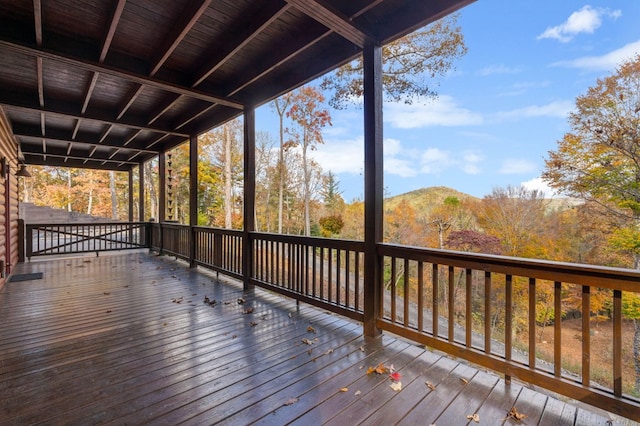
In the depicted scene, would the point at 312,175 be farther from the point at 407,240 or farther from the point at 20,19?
the point at 20,19

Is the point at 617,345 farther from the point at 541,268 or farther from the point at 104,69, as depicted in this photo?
the point at 104,69

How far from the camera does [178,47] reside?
366 centimetres

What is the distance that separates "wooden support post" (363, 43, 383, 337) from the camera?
9.62 ft

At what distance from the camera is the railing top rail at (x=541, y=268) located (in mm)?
1669

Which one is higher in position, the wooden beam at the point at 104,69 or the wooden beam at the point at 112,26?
the wooden beam at the point at 112,26

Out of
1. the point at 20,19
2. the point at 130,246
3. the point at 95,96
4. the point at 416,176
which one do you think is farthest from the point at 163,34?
the point at 416,176

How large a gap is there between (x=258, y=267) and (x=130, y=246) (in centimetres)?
698

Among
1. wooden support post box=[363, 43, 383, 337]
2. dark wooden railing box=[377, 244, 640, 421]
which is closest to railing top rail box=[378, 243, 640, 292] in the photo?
dark wooden railing box=[377, 244, 640, 421]

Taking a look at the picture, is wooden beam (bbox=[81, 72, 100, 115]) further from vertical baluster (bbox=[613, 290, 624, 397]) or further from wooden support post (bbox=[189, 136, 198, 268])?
vertical baluster (bbox=[613, 290, 624, 397])

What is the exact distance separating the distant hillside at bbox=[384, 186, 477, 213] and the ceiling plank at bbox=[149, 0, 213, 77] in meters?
13.2

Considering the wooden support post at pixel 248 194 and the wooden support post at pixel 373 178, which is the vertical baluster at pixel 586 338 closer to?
the wooden support post at pixel 373 178

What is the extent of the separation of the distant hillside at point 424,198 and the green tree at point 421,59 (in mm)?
6882

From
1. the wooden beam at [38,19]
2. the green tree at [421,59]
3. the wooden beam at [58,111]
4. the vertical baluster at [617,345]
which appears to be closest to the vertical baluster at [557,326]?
the vertical baluster at [617,345]

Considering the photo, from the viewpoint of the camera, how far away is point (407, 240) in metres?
13.9
